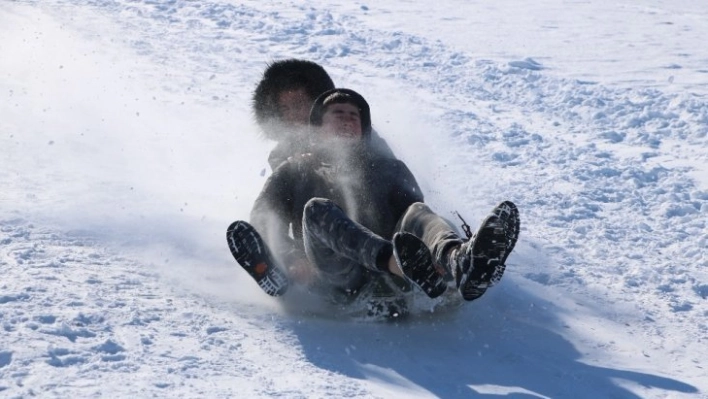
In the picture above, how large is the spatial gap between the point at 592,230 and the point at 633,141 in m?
1.67

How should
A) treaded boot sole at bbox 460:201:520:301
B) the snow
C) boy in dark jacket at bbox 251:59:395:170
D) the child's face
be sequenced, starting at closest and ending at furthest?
1. treaded boot sole at bbox 460:201:520:301
2. the snow
3. the child's face
4. boy in dark jacket at bbox 251:59:395:170

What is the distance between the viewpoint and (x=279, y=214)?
423 centimetres

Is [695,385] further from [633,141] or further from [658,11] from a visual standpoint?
[658,11]

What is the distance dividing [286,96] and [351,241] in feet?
6.81

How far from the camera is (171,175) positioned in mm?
5945

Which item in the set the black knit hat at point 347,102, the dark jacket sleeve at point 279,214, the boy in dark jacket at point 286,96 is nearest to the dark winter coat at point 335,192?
the dark jacket sleeve at point 279,214

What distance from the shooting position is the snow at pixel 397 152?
3.31 metres

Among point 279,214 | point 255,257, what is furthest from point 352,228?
point 279,214

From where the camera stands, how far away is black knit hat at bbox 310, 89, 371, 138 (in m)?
4.46

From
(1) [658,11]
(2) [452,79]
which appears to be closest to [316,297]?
(2) [452,79]

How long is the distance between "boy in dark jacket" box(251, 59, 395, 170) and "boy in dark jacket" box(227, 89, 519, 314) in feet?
2.17

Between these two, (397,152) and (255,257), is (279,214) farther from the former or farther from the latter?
(397,152)

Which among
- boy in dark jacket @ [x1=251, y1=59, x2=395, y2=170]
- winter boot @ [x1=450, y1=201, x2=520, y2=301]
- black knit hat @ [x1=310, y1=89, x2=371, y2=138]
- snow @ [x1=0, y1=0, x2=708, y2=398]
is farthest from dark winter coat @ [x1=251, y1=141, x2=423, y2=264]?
winter boot @ [x1=450, y1=201, x2=520, y2=301]

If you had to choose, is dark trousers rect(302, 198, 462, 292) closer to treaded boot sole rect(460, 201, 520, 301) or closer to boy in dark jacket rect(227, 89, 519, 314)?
boy in dark jacket rect(227, 89, 519, 314)
